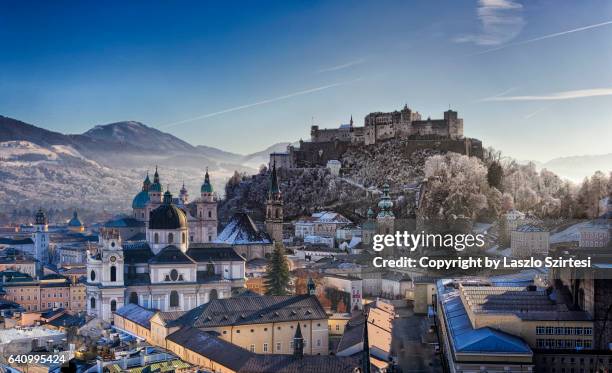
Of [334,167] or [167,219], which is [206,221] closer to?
[167,219]

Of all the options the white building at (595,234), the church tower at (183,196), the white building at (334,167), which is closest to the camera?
the white building at (595,234)

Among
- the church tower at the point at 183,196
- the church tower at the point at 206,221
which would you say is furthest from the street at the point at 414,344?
the church tower at the point at 183,196

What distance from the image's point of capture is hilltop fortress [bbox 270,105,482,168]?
57375 millimetres

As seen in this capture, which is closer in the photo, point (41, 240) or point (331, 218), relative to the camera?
point (331, 218)

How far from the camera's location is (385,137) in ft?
199

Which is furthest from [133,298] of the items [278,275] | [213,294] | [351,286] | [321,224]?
[321,224]

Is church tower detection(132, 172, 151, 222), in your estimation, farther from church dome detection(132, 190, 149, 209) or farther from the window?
the window

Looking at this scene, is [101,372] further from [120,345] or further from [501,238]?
[501,238]

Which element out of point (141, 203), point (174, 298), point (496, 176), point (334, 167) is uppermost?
point (334, 167)

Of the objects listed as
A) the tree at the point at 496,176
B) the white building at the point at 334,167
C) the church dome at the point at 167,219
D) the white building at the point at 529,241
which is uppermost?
the white building at the point at 334,167

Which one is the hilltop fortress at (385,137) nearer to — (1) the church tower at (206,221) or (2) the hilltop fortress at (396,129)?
(2) the hilltop fortress at (396,129)

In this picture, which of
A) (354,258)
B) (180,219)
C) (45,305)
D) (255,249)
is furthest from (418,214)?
(45,305)

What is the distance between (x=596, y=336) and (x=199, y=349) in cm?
971

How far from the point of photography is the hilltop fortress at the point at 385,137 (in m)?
57.4
